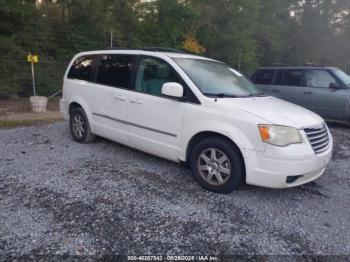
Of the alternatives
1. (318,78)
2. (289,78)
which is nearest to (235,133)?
(318,78)

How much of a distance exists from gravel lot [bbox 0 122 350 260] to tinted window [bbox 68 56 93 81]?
152 cm

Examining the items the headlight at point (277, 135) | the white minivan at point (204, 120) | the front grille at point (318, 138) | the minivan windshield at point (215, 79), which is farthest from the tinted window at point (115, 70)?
the front grille at point (318, 138)

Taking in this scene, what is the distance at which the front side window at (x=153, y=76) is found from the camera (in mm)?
4137

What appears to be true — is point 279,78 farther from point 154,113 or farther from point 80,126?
point 80,126

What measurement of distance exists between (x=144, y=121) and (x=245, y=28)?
14937mm

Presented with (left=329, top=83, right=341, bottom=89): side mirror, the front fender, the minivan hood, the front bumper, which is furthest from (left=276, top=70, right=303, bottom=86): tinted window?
the front fender

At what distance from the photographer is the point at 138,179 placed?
406 cm

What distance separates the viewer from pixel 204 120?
371cm

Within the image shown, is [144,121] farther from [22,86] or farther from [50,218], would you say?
[22,86]

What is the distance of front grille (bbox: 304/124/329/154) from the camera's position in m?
3.52

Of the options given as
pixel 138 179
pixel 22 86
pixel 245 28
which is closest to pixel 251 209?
pixel 138 179

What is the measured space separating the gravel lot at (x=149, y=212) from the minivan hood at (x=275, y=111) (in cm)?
95

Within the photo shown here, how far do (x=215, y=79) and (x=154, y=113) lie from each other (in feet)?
3.20

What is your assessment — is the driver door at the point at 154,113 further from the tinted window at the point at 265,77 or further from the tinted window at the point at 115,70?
the tinted window at the point at 265,77
